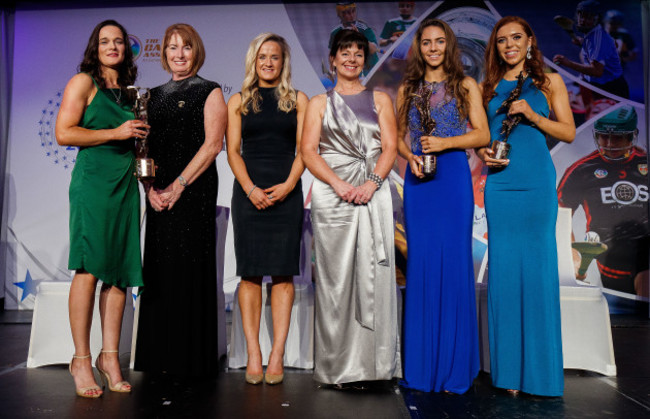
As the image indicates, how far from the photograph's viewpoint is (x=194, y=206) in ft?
9.94

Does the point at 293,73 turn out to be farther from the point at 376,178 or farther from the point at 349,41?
the point at 376,178

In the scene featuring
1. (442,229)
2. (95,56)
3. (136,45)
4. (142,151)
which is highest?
(136,45)

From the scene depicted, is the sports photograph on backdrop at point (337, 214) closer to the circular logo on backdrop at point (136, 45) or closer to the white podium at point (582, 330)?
the white podium at point (582, 330)

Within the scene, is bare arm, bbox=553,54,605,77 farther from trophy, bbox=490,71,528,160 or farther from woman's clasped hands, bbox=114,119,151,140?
woman's clasped hands, bbox=114,119,151,140

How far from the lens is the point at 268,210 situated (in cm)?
302

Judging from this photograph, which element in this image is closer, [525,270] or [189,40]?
[525,270]

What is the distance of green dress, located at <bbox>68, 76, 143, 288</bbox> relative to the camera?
2719 mm

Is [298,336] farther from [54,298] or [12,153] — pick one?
[12,153]

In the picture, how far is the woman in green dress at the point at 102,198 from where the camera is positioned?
2.72 m

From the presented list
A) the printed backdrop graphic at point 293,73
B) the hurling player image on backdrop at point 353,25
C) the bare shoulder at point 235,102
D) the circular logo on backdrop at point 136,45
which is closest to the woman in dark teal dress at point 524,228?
the bare shoulder at point 235,102

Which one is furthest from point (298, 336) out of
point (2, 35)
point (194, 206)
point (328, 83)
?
point (2, 35)

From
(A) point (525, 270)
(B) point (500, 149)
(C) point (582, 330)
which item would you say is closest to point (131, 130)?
(B) point (500, 149)

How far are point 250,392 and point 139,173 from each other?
1.26 metres

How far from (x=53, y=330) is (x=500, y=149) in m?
2.89
